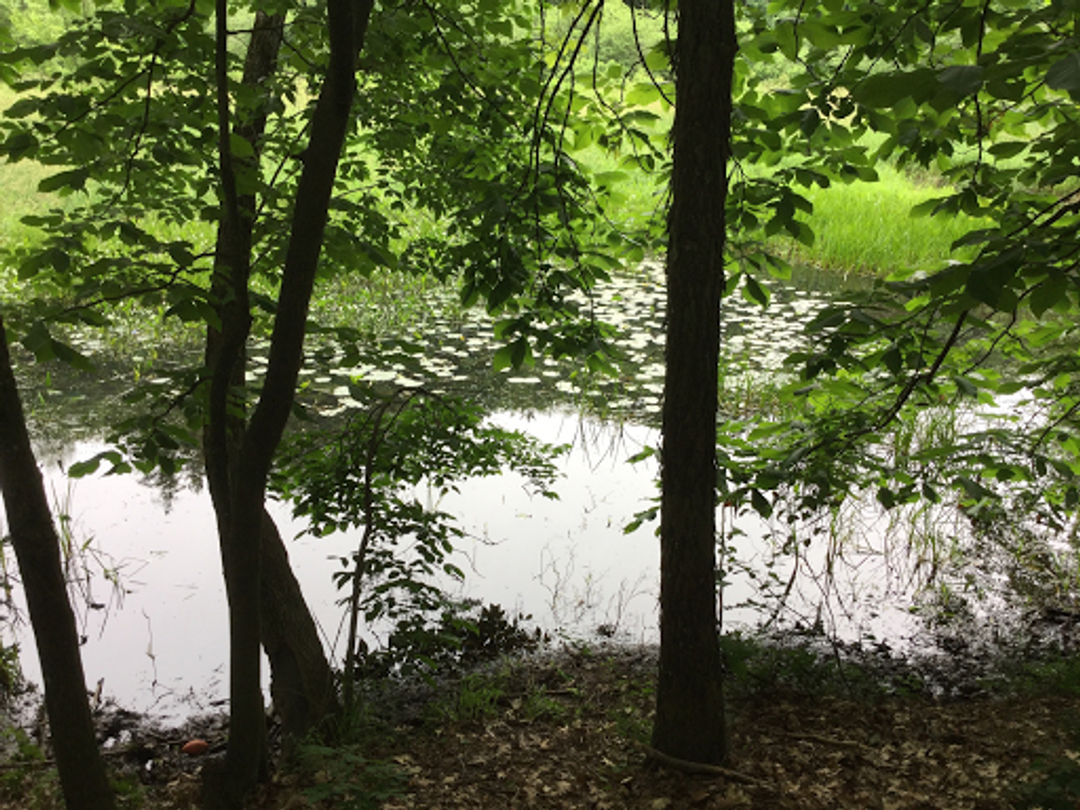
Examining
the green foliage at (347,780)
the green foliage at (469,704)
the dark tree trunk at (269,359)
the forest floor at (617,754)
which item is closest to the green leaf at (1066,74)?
the dark tree trunk at (269,359)

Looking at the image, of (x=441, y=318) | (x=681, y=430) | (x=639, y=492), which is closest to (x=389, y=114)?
(x=681, y=430)

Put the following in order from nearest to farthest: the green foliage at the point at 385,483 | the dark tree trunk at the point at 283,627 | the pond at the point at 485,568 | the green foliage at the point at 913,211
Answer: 1. the green foliage at the point at 913,211
2. the green foliage at the point at 385,483
3. the dark tree trunk at the point at 283,627
4. the pond at the point at 485,568

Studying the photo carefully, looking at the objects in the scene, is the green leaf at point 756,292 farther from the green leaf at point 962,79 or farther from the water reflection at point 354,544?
the green leaf at point 962,79

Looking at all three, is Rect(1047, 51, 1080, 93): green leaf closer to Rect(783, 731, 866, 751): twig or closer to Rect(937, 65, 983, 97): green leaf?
Rect(937, 65, 983, 97): green leaf

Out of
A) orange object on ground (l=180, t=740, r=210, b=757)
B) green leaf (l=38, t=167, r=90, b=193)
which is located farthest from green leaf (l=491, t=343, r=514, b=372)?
orange object on ground (l=180, t=740, r=210, b=757)

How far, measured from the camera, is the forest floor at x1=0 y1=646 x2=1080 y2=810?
97.7 inches

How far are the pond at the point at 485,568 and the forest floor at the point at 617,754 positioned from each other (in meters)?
0.53

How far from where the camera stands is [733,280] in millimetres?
2859

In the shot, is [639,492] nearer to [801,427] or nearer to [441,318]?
[801,427]

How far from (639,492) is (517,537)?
1.14 m

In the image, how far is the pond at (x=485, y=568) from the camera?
4.36m

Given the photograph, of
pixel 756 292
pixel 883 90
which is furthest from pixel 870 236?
pixel 883 90

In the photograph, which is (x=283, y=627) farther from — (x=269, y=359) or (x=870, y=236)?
(x=870, y=236)

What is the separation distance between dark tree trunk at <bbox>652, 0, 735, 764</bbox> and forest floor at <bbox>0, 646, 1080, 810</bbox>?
24 centimetres
